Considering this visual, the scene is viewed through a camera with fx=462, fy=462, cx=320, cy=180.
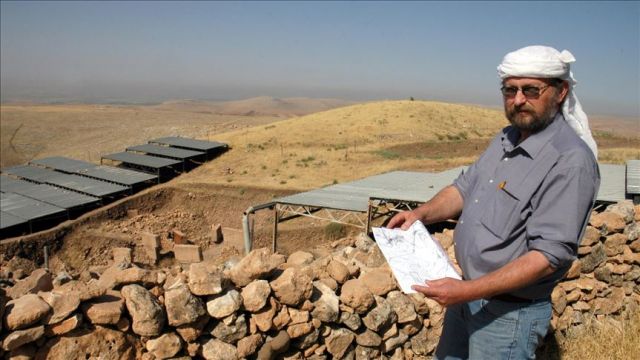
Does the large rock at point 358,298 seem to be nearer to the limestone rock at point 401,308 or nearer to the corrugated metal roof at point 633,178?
the limestone rock at point 401,308

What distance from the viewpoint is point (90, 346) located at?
3.59m

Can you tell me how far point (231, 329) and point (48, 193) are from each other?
76.0 feet

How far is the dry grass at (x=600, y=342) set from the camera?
4.29m

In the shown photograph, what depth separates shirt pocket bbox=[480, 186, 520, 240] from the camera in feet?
7.93

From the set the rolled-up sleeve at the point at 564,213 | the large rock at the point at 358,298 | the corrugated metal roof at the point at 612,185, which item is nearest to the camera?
the rolled-up sleeve at the point at 564,213

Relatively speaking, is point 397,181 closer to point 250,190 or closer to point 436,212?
point 250,190

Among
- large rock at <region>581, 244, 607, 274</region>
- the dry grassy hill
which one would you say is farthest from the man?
the dry grassy hill

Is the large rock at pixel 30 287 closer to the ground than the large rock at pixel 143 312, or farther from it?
closer to the ground

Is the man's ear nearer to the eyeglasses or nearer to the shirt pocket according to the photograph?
the eyeglasses

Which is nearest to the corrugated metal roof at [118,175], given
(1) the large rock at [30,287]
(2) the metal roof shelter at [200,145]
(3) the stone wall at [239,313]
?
(2) the metal roof shelter at [200,145]

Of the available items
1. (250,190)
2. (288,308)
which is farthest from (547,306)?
(250,190)

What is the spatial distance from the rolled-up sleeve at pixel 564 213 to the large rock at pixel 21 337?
3413mm

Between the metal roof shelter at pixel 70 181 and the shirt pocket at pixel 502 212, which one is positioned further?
the metal roof shelter at pixel 70 181

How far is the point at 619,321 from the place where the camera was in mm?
5359
